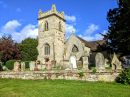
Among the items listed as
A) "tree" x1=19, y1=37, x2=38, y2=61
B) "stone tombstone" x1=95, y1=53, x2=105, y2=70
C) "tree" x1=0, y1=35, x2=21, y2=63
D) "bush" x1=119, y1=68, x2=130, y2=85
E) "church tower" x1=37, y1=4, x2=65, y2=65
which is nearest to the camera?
"bush" x1=119, y1=68, x2=130, y2=85

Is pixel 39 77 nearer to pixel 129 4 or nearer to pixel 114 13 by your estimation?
pixel 129 4

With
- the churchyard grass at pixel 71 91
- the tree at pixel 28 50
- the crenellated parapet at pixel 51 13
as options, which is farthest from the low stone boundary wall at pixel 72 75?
the crenellated parapet at pixel 51 13

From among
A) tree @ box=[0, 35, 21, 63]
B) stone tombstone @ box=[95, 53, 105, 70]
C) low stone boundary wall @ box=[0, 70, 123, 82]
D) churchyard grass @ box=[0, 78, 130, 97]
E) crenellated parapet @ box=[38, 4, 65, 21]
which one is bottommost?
churchyard grass @ box=[0, 78, 130, 97]

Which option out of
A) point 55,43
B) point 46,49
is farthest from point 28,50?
point 55,43

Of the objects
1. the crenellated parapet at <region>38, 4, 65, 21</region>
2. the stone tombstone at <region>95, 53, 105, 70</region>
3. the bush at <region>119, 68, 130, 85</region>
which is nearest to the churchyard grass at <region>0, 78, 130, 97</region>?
A: the bush at <region>119, 68, 130, 85</region>

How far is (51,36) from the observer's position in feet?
75.5

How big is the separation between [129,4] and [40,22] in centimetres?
1942

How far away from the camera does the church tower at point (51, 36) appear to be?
2259cm

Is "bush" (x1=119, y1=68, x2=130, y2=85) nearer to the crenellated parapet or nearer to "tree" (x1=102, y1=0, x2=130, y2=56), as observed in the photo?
"tree" (x1=102, y1=0, x2=130, y2=56)

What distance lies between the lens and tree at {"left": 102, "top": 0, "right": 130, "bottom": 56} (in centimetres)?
1089

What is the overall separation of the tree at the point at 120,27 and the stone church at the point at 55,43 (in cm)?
794

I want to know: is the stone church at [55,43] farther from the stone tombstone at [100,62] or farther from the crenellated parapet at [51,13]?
the stone tombstone at [100,62]

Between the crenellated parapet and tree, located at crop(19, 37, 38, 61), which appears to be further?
the crenellated parapet

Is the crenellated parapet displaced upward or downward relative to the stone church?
upward
